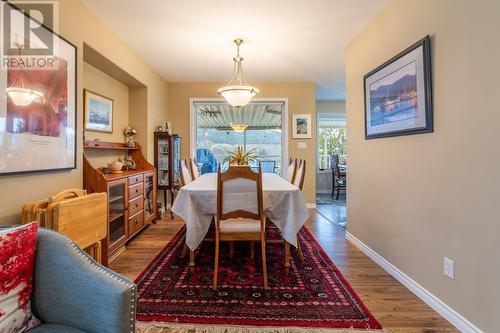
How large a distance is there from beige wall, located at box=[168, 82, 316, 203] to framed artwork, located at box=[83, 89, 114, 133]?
1.65 meters

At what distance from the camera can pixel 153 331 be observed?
1.60 m

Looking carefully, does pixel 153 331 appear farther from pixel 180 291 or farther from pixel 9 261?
pixel 9 261

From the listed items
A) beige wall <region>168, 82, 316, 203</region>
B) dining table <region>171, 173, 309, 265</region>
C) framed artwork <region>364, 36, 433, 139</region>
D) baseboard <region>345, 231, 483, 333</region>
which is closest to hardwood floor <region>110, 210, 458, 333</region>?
baseboard <region>345, 231, 483, 333</region>

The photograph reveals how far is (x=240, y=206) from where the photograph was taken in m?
2.14

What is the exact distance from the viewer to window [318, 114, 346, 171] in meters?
7.10

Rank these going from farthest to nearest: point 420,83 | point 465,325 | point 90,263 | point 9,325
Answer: point 420,83, point 465,325, point 90,263, point 9,325

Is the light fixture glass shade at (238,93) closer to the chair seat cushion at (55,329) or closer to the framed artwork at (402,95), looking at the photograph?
the framed artwork at (402,95)

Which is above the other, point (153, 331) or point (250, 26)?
point (250, 26)

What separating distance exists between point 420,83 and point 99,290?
2.32 metres

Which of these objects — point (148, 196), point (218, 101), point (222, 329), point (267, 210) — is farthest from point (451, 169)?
point (218, 101)

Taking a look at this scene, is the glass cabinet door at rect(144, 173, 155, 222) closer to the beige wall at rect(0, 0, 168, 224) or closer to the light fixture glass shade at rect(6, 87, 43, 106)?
the beige wall at rect(0, 0, 168, 224)

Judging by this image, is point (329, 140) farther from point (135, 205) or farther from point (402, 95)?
point (135, 205)

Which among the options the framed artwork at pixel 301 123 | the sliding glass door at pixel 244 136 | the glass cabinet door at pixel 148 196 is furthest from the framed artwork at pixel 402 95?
the sliding glass door at pixel 244 136

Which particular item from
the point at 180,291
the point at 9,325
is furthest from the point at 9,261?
the point at 180,291
